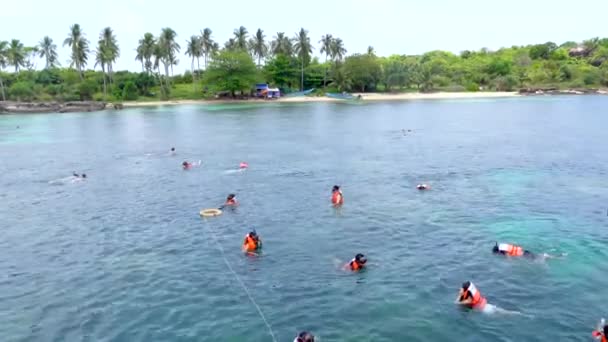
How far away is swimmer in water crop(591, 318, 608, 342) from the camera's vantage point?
53.1 ft

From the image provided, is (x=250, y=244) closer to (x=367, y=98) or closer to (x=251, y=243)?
(x=251, y=243)

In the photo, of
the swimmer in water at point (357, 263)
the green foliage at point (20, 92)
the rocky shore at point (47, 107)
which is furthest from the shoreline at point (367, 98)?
the swimmer in water at point (357, 263)

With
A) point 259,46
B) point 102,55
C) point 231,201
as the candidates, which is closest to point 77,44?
point 102,55

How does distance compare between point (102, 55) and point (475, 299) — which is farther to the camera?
point (102, 55)

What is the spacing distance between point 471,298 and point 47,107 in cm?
14177

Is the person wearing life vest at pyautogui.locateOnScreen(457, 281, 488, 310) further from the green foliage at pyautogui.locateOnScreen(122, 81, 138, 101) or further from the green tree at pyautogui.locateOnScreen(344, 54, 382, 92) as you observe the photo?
the green foliage at pyautogui.locateOnScreen(122, 81, 138, 101)

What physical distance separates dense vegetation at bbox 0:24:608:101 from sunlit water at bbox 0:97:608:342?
323 feet

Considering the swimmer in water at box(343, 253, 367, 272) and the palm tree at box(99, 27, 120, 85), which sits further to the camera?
the palm tree at box(99, 27, 120, 85)

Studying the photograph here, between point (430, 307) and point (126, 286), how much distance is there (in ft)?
43.1

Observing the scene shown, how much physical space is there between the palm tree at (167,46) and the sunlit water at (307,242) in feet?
336

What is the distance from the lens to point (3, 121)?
116m

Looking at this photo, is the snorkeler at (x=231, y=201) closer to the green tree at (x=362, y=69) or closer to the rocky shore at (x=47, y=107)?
the rocky shore at (x=47, y=107)

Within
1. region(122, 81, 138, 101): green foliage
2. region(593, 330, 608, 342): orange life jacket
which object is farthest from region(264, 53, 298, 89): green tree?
region(593, 330, 608, 342): orange life jacket

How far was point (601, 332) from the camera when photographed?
17.0 metres
